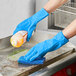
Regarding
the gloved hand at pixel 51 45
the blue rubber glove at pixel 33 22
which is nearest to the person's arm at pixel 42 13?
the blue rubber glove at pixel 33 22

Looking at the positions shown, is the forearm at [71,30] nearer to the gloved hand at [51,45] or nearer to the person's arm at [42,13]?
the gloved hand at [51,45]

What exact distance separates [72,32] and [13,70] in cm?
46

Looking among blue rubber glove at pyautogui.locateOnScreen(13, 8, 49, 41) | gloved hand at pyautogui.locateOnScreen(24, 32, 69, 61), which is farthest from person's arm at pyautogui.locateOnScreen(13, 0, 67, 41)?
gloved hand at pyautogui.locateOnScreen(24, 32, 69, 61)

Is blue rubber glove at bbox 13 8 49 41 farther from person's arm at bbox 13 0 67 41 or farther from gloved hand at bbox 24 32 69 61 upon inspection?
gloved hand at bbox 24 32 69 61

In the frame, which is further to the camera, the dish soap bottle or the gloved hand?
the dish soap bottle

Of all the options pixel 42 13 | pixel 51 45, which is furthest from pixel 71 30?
pixel 42 13

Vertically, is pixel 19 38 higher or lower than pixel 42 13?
lower

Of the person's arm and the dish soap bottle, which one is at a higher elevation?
the person's arm

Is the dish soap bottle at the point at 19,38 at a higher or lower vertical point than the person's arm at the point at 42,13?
lower

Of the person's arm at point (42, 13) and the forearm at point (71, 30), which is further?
the person's arm at point (42, 13)

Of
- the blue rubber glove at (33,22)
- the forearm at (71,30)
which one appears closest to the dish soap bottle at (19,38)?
the blue rubber glove at (33,22)

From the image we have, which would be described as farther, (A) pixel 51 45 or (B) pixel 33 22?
(B) pixel 33 22

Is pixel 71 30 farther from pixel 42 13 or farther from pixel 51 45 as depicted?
pixel 42 13

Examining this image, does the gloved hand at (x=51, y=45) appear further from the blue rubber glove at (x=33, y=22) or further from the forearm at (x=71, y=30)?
the blue rubber glove at (x=33, y=22)
